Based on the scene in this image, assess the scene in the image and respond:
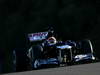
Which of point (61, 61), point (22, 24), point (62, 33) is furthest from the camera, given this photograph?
point (22, 24)

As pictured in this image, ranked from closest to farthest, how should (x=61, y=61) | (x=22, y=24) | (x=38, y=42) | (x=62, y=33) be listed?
(x=61, y=61), (x=38, y=42), (x=62, y=33), (x=22, y=24)

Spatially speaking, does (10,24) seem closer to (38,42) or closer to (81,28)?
(81,28)

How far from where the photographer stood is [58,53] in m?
6.44

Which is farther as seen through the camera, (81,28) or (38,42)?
(81,28)

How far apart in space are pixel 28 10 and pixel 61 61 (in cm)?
404

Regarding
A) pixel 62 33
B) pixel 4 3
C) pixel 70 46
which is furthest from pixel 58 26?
pixel 70 46

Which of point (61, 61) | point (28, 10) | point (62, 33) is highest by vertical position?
point (28, 10)

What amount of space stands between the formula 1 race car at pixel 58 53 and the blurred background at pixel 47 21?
2426mm

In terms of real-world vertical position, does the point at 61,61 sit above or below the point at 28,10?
below

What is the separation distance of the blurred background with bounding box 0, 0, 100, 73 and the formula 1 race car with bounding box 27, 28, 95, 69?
2426 millimetres

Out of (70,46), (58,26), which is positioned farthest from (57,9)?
(70,46)

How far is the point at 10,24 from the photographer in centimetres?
1032

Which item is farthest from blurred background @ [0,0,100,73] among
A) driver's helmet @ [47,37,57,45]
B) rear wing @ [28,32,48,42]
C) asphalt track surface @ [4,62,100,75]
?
asphalt track surface @ [4,62,100,75]

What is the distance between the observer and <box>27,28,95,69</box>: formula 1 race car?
6.39m
